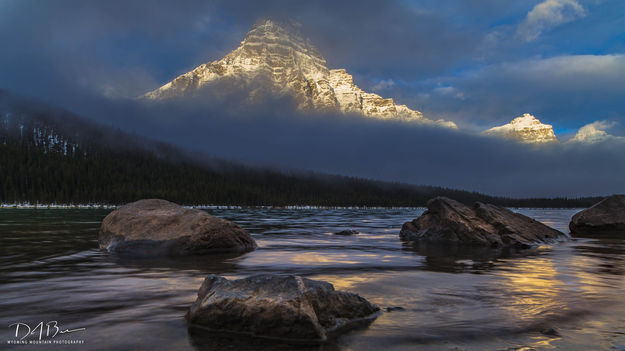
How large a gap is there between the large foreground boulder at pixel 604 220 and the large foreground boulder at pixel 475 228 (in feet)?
23.5

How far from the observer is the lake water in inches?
228

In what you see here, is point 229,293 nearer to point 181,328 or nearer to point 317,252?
point 181,328

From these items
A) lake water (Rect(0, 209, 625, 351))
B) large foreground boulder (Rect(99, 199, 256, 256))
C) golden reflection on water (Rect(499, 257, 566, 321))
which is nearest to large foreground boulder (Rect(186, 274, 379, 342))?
lake water (Rect(0, 209, 625, 351))

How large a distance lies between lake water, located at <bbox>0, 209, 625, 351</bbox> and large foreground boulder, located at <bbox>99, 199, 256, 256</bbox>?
109 centimetres

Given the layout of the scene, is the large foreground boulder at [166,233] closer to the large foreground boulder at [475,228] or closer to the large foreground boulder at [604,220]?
the large foreground boulder at [475,228]

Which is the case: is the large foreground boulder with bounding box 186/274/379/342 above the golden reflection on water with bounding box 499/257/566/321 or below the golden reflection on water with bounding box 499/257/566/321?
above

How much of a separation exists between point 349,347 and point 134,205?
15223 millimetres

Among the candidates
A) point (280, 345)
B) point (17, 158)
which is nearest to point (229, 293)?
point (280, 345)

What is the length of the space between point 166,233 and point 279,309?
11.2 m

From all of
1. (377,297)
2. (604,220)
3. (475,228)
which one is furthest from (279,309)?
(604,220)

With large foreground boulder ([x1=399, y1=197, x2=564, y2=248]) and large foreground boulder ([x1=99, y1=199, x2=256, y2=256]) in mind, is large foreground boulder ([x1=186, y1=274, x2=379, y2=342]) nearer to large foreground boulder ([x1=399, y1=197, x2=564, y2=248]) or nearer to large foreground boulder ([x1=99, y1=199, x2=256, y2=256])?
large foreground boulder ([x1=99, y1=199, x2=256, y2=256])

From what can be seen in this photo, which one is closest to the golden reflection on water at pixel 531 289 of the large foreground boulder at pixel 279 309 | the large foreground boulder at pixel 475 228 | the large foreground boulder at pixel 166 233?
the large foreground boulder at pixel 279 309

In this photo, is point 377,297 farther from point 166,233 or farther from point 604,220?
point 604,220

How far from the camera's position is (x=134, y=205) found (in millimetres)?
18094
